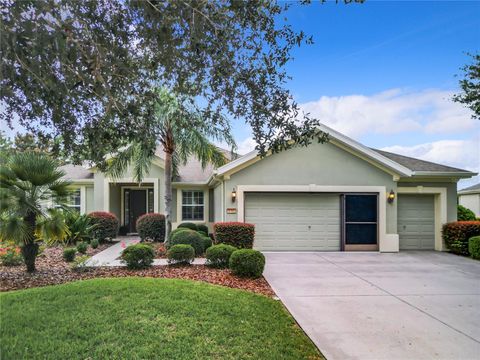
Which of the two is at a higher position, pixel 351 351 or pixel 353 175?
pixel 353 175

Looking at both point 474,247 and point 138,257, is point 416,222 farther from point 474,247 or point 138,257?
point 138,257

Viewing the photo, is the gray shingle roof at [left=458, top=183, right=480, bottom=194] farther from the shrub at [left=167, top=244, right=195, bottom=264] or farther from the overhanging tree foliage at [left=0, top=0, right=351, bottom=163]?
the overhanging tree foliage at [left=0, top=0, right=351, bottom=163]

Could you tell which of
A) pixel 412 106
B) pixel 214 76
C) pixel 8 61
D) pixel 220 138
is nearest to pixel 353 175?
pixel 412 106

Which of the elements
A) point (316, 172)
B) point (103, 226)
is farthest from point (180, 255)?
point (103, 226)

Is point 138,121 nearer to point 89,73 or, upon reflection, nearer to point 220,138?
point 89,73

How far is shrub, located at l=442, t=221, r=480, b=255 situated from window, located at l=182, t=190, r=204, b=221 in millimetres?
11059

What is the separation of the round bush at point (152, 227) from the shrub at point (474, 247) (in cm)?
1219

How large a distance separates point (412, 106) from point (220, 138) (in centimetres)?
875

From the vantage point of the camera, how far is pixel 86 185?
1659 centimetres

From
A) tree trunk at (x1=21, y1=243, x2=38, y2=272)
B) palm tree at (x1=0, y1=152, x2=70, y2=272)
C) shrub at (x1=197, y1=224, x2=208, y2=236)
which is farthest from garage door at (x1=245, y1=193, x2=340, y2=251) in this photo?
tree trunk at (x1=21, y1=243, x2=38, y2=272)

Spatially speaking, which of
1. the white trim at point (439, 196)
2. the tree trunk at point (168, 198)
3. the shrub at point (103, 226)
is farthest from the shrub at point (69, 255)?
the white trim at point (439, 196)

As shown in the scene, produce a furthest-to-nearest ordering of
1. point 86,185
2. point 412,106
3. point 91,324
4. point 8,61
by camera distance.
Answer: point 86,185
point 412,106
point 91,324
point 8,61

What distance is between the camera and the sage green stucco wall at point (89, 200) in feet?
54.3

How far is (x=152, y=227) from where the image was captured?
14219mm
